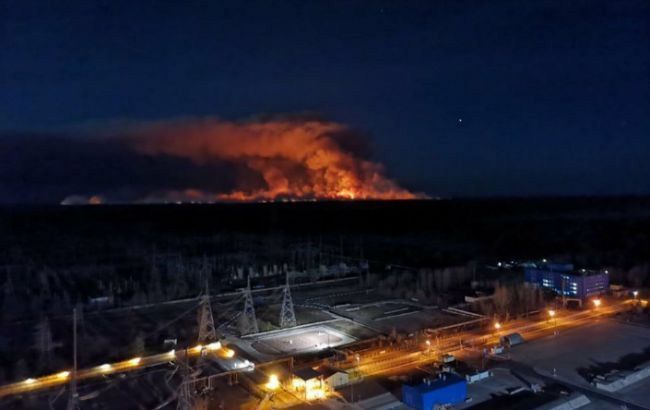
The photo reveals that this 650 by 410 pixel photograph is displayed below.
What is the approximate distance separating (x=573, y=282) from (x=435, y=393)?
46.8ft

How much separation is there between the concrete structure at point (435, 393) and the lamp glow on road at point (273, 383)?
10.5ft

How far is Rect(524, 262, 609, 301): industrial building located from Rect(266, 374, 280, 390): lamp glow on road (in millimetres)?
15141

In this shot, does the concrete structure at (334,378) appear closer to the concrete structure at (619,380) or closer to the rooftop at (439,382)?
the rooftop at (439,382)

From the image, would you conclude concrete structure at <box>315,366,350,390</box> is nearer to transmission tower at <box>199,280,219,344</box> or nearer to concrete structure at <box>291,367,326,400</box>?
concrete structure at <box>291,367,326,400</box>

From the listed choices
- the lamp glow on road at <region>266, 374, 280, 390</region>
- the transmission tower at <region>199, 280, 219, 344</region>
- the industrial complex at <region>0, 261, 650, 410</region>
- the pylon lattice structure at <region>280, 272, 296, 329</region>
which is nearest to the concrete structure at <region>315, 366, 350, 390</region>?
the industrial complex at <region>0, 261, 650, 410</region>

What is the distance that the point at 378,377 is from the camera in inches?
553

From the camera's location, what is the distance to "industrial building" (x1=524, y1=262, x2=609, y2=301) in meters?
23.2

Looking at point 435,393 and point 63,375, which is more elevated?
point 435,393

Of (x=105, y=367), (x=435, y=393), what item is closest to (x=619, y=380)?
(x=435, y=393)

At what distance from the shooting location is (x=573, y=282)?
2339cm

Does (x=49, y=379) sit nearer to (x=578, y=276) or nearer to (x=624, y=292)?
(x=578, y=276)

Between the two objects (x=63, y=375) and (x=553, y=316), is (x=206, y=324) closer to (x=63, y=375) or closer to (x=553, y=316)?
(x=63, y=375)

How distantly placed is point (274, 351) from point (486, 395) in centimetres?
670

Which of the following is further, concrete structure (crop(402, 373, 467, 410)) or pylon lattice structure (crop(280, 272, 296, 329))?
pylon lattice structure (crop(280, 272, 296, 329))
